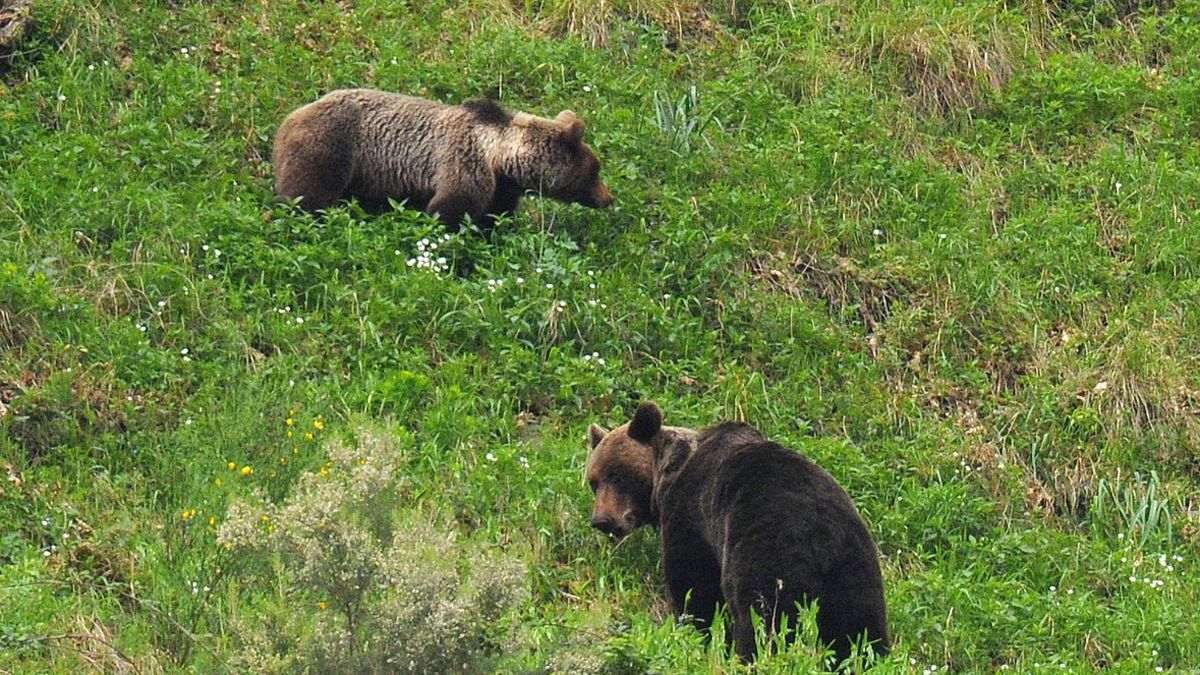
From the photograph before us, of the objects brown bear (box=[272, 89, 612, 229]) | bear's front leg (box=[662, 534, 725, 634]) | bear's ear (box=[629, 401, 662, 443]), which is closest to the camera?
bear's front leg (box=[662, 534, 725, 634])

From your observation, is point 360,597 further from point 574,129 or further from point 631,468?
point 574,129

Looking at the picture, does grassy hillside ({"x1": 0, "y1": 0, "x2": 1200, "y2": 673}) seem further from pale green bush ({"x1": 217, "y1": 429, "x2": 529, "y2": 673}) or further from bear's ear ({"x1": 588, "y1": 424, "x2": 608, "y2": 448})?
bear's ear ({"x1": 588, "y1": 424, "x2": 608, "y2": 448})

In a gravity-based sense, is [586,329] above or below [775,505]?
below

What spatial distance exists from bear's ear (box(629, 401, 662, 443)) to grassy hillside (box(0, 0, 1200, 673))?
0.46 meters

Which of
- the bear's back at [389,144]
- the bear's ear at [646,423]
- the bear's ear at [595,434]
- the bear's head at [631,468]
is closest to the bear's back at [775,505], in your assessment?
the bear's head at [631,468]

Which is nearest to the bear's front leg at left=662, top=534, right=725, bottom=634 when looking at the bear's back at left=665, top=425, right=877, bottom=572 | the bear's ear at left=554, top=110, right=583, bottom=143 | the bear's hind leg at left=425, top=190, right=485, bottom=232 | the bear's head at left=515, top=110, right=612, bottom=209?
the bear's back at left=665, top=425, right=877, bottom=572

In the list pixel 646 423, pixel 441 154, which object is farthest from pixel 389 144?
pixel 646 423

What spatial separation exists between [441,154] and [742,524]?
4485 millimetres

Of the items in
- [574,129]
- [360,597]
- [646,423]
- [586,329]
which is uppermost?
[360,597]

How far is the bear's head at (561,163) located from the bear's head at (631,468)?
108 inches

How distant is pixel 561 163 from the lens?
11008mm

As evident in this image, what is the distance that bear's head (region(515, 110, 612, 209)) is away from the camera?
36.1 ft

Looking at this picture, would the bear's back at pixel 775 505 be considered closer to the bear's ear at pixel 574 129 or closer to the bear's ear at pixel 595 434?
the bear's ear at pixel 595 434

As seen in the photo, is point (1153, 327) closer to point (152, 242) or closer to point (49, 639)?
point (152, 242)
